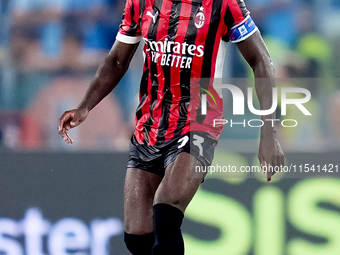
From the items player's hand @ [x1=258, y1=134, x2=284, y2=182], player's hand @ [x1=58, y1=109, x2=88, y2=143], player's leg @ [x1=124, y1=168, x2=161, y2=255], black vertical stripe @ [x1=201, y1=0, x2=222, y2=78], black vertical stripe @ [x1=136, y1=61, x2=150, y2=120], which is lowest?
player's leg @ [x1=124, y1=168, x2=161, y2=255]

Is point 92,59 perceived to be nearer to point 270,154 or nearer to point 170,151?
point 170,151

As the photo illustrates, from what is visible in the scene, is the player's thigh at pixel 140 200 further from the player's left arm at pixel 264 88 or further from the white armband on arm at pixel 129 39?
the white armband on arm at pixel 129 39

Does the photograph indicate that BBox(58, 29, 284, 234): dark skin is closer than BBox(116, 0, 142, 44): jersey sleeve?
Yes

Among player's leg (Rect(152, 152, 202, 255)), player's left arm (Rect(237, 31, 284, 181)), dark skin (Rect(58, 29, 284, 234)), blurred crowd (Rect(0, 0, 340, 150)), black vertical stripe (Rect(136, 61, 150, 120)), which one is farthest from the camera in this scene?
blurred crowd (Rect(0, 0, 340, 150))

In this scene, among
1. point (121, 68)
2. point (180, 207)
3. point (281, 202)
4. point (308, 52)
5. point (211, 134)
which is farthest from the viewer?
point (308, 52)

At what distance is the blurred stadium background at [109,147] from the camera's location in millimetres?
4109

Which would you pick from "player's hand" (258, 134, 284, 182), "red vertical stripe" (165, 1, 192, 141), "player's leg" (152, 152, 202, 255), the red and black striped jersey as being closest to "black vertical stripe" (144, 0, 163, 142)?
the red and black striped jersey

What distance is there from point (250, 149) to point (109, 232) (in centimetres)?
133

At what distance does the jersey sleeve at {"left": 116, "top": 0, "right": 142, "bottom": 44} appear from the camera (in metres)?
2.92

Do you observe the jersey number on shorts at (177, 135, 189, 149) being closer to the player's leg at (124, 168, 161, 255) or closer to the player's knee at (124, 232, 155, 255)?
the player's leg at (124, 168, 161, 255)

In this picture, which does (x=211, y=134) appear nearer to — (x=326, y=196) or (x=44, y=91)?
(x=326, y=196)

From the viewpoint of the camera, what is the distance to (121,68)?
310cm

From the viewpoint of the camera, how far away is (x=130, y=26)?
2996 millimetres

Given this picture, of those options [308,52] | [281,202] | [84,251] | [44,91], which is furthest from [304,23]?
[84,251]
